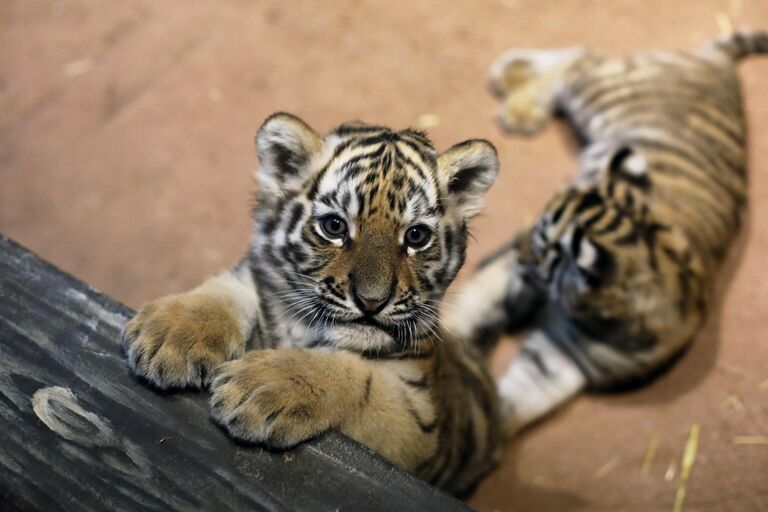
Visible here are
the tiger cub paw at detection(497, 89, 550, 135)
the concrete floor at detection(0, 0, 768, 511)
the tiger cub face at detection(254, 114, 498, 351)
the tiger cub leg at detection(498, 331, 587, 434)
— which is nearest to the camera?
the tiger cub face at detection(254, 114, 498, 351)

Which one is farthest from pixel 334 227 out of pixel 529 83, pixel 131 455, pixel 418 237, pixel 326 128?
pixel 529 83

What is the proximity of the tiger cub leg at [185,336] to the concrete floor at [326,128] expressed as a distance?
4.92 ft

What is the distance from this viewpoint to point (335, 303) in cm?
188

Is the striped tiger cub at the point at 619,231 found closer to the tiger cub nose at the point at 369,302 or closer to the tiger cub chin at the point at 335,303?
the tiger cub chin at the point at 335,303

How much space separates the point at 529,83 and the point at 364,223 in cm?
288

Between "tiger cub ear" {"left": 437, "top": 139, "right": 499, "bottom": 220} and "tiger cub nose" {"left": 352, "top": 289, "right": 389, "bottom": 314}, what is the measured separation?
360mm

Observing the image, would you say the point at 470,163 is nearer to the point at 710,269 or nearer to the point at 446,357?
the point at 446,357

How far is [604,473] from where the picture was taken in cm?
299

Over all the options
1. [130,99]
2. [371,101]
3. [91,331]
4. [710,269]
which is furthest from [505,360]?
[130,99]

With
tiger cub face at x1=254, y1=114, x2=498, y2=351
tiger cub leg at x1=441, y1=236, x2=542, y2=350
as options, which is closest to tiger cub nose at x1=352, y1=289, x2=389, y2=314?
tiger cub face at x1=254, y1=114, x2=498, y2=351

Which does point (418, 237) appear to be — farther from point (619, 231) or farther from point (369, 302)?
point (619, 231)

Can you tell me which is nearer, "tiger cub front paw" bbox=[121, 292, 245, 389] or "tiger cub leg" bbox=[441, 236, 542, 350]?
"tiger cub front paw" bbox=[121, 292, 245, 389]

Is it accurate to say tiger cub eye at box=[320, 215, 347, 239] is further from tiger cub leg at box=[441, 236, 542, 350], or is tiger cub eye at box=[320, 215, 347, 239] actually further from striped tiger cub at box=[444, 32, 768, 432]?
tiger cub leg at box=[441, 236, 542, 350]

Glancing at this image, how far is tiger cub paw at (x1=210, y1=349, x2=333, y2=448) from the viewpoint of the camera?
1.67 m
